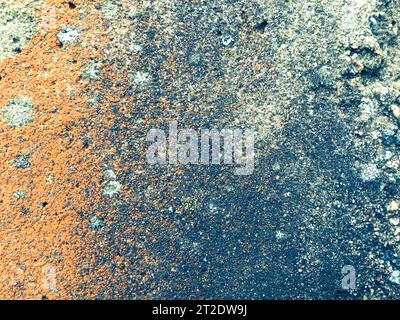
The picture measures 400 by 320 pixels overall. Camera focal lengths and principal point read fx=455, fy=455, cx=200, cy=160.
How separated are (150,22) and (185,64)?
213 millimetres

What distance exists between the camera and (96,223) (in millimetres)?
1664

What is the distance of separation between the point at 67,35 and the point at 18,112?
0.35 metres

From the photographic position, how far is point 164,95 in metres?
1.74

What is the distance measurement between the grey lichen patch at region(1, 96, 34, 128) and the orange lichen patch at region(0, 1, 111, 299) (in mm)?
16

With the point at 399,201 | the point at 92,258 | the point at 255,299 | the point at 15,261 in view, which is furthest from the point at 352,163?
the point at 15,261

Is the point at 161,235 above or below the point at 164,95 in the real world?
below

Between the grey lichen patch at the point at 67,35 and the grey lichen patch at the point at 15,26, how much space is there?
3.9 inches

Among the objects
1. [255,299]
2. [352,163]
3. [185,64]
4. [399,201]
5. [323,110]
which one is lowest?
[255,299]

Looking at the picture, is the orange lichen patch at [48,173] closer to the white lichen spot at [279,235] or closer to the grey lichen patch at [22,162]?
the grey lichen patch at [22,162]

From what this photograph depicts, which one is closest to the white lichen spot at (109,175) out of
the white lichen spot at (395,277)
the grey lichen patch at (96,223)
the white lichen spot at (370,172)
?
the grey lichen patch at (96,223)

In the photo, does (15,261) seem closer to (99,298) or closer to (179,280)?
(99,298)

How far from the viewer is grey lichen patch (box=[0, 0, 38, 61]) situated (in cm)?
174

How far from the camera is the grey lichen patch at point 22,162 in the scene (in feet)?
5.54

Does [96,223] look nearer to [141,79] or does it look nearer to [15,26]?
[141,79]
